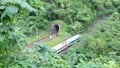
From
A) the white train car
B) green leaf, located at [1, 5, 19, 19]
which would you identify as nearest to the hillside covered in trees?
green leaf, located at [1, 5, 19, 19]

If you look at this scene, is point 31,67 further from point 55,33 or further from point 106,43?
point 55,33

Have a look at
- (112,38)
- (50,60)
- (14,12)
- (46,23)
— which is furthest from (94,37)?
(14,12)

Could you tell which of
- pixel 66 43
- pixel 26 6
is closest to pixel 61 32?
pixel 66 43

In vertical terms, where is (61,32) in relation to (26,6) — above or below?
below

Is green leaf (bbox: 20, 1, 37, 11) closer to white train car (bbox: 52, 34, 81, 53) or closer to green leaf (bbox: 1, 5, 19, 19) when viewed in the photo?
green leaf (bbox: 1, 5, 19, 19)

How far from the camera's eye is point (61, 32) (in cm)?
1803

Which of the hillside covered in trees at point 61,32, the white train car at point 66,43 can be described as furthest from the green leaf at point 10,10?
the white train car at point 66,43

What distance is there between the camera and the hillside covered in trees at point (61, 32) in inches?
75.6

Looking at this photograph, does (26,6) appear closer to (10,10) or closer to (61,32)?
(10,10)

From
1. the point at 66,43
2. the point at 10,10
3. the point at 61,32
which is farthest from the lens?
the point at 61,32

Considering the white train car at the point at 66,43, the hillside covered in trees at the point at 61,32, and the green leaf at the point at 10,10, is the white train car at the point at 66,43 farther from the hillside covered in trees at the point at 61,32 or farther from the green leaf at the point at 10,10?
the green leaf at the point at 10,10

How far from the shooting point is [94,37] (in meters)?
14.3

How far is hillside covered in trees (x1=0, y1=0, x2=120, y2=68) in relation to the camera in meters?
1.92

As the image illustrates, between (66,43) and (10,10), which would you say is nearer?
(10,10)
